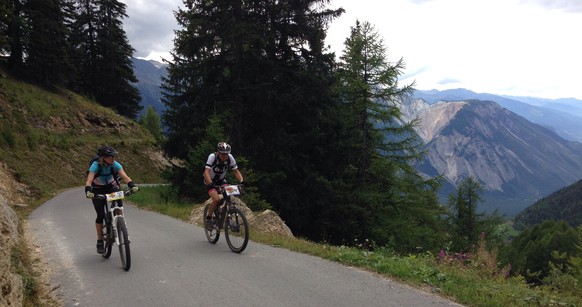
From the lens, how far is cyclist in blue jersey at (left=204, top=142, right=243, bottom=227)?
8.38 metres

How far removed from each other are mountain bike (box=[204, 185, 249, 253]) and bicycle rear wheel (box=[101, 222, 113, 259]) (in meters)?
2.30

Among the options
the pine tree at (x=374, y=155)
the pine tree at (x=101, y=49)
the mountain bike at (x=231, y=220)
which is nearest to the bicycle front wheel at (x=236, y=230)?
the mountain bike at (x=231, y=220)

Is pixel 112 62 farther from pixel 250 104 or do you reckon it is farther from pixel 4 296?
pixel 4 296

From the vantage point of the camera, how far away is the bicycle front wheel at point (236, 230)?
8.20 meters

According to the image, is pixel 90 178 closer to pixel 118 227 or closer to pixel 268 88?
pixel 118 227

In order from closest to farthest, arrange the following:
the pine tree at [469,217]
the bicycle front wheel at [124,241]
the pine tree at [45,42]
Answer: the bicycle front wheel at [124,241] → the pine tree at [45,42] → the pine tree at [469,217]

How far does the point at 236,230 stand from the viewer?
8.32m

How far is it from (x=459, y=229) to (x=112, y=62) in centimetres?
4626

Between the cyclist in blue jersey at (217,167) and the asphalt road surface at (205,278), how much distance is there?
1338mm

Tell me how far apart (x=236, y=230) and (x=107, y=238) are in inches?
106

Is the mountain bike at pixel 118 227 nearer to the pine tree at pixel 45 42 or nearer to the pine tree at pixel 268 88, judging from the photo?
the pine tree at pixel 268 88

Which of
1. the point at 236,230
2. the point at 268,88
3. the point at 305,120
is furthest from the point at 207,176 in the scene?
the point at 305,120

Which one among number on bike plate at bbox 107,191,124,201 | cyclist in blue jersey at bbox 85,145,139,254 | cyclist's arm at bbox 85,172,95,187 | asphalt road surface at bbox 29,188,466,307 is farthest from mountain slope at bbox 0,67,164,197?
number on bike plate at bbox 107,191,124,201

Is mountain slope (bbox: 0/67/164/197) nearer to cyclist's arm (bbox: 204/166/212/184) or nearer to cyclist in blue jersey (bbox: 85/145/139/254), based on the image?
cyclist in blue jersey (bbox: 85/145/139/254)
